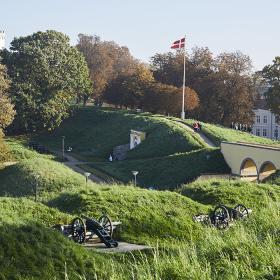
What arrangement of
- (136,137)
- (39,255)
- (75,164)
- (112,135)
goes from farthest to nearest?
1. (112,135)
2. (136,137)
3. (75,164)
4. (39,255)

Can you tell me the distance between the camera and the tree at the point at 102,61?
8738 cm

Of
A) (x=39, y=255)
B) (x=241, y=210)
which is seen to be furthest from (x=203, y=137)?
(x=39, y=255)

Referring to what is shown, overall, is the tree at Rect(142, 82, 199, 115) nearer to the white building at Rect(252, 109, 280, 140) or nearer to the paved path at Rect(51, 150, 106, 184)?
the paved path at Rect(51, 150, 106, 184)

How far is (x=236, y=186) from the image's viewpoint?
29625mm

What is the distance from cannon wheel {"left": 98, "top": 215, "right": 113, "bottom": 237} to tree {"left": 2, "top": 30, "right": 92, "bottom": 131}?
149ft

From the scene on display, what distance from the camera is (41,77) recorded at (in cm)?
6619

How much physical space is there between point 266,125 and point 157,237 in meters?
77.1

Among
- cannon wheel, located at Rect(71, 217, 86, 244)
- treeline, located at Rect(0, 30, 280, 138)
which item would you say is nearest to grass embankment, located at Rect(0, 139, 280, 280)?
cannon wheel, located at Rect(71, 217, 86, 244)

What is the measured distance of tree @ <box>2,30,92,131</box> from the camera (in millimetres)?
63531

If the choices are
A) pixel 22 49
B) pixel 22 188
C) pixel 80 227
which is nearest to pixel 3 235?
pixel 80 227

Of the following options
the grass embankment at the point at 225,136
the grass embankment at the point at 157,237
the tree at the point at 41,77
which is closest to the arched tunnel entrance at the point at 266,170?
the grass embankment at the point at 225,136

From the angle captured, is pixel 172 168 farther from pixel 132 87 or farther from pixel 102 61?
pixel 102 61

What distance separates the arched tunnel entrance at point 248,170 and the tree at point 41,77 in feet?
93.6

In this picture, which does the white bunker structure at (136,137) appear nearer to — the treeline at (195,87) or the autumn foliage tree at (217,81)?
the treeline at (195,87)
